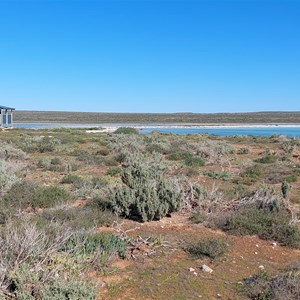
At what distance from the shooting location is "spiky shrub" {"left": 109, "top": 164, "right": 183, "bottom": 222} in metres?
7.71

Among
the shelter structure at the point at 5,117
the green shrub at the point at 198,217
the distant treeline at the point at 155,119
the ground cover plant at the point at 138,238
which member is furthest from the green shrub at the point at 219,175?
the distant treeline at the point at 155,119

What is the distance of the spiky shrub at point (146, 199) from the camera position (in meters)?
7.71

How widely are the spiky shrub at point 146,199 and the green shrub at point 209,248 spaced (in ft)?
5.18

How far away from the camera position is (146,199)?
7.77 m

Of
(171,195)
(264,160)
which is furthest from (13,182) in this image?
(264,160)

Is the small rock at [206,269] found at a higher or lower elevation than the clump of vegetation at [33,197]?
lower

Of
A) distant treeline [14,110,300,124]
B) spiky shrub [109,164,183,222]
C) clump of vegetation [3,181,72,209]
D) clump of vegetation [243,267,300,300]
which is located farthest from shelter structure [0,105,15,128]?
distant treeline [14,110,300,124]

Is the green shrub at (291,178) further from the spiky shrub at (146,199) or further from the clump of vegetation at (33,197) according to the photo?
the clump of vegetation at (33,197)

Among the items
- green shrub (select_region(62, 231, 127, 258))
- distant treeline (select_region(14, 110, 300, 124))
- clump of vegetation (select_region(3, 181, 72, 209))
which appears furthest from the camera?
distant treeline (select_region(14, 110, 300, 124))

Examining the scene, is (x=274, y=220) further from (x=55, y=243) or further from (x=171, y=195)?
(x=55, y=243)

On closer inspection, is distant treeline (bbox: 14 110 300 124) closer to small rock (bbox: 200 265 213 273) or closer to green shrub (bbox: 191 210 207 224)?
green shrub (bbox: 191 210 207 224)

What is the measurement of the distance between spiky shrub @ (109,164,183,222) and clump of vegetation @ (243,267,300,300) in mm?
2827

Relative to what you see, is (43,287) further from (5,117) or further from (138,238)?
(5,117)

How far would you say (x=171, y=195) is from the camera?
8.14 meters
